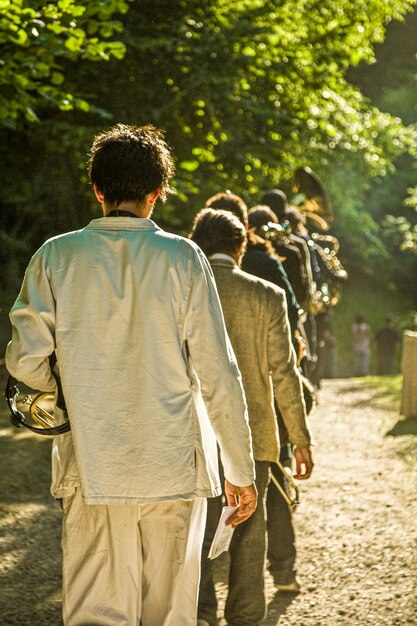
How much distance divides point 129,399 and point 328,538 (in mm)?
4158

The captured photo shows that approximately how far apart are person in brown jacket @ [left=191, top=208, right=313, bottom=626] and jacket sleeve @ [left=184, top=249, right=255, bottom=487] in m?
1.58

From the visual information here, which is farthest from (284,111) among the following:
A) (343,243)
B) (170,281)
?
(343,243)

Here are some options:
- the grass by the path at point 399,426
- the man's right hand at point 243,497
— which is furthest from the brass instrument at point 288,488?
the grass by the path at point 399,426

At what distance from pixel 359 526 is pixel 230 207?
2.85 m

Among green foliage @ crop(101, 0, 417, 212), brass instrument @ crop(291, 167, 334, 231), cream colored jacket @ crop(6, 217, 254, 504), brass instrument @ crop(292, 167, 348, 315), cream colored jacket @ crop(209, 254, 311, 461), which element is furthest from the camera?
brass instrument @ crop(291, 167, 334, 231)

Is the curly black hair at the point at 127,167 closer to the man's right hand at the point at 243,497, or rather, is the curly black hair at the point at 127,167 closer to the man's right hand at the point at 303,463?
the man's right hand at the point at 243,497

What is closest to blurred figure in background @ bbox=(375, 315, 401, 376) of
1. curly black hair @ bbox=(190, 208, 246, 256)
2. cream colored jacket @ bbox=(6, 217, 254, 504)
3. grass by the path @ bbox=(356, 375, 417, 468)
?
grass by the path @ bbox=(356, 375, 417, 468)

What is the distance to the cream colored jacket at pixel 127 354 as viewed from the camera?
3195 mm

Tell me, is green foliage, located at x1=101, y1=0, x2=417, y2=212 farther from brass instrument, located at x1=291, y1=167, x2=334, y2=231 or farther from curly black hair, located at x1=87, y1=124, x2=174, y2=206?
curly black hair, located at x1=87, y1=124, x2=174, y2=206

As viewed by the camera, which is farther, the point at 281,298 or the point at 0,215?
the point at 0,215

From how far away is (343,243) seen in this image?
39531 millimetres

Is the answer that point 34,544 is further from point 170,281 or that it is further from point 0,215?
point 0,215

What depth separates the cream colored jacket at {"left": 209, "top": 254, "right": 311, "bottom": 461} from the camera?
4914 mm

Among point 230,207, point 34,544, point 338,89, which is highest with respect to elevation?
point 338,89
